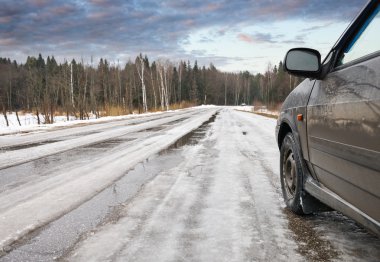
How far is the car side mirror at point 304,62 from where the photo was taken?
288 cm

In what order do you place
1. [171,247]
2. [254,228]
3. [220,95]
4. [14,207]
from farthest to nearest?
[220,95], [14,207], [254,228], [171,247]

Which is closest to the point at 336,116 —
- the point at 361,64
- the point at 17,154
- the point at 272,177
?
the point at 361,64

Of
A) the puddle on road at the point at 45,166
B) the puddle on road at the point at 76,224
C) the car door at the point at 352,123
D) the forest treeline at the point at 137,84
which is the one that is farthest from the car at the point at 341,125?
the forest treeline at the point at 137,84

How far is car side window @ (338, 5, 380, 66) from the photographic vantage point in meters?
2.25

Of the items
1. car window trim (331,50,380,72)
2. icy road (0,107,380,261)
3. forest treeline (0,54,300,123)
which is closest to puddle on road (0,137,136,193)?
icy road (0,107,380,261)

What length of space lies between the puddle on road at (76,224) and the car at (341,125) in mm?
1847

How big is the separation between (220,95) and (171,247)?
11946 cm

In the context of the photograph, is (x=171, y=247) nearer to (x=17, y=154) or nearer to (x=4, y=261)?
(x=4, y=261)

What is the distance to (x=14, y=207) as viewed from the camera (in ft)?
12.8

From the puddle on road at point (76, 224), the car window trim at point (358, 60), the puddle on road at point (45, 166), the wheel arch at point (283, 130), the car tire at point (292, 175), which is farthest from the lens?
the puddle on road at point (45, 166)

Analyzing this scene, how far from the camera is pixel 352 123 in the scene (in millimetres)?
2139

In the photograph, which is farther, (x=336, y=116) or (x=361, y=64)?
(x=336, y=116)

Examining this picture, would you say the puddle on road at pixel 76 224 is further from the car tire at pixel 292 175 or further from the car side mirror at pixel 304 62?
the car side mirror at pixel 304 62

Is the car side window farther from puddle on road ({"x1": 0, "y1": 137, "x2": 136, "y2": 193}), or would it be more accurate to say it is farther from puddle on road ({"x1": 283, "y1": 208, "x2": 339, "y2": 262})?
puddle on road ({"x1": 0, "y1": 137, "x2": 136, "y2": 193})
